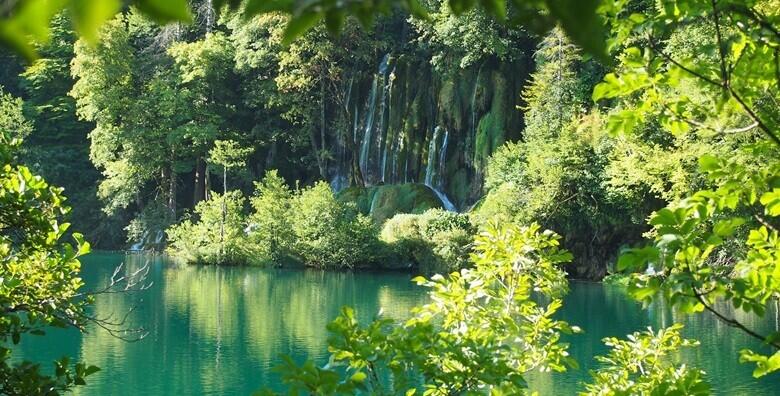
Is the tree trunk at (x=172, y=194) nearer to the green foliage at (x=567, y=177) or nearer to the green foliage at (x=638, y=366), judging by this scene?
the green foliage at (x=567, y=177)

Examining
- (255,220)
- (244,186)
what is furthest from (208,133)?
(255,220)

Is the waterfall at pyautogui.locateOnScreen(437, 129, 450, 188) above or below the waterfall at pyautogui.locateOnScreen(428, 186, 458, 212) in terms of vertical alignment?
above

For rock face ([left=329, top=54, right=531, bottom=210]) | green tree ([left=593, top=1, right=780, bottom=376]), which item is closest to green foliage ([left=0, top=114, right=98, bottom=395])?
green tree ([left=593, top=1, right=780, bottom=376])

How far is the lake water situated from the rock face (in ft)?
21.4

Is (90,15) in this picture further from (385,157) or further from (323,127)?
(323,127)

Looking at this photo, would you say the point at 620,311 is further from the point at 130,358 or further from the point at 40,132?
the point at 40,132

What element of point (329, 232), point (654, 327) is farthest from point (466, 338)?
point (329, 232)

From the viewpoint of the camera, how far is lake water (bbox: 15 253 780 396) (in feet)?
34.7

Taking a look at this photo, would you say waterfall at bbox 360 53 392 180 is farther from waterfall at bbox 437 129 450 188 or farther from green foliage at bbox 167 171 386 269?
green foliage at bbox 167 171 386 269

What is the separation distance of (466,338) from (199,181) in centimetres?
3098

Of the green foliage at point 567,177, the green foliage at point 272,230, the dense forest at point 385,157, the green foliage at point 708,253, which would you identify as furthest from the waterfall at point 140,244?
the green foliage at point 708,253

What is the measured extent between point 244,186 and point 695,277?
31.4 metres

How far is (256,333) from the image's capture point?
13.9 m

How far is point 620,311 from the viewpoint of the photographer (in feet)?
53.1
